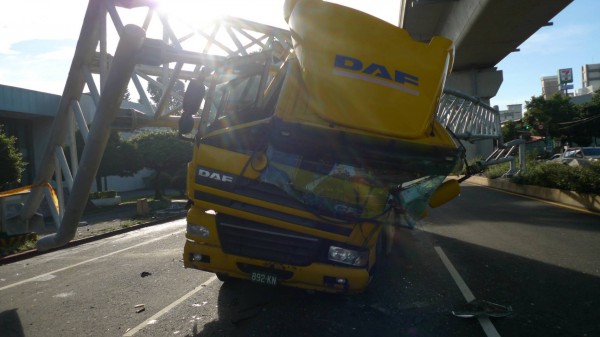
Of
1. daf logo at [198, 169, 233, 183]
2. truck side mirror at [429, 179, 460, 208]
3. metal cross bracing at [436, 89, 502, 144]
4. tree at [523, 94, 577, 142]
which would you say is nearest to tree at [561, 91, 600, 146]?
tree at [523, 94, 577, 142]

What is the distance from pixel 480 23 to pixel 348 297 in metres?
17.0

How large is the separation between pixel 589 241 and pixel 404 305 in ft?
18.1

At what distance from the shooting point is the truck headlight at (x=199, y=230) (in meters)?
5.21

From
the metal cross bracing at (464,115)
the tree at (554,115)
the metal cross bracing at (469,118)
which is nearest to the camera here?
the metal cross bracing at (469,118)

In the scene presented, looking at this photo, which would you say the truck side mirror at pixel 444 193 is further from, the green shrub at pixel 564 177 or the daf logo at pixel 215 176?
the green shrub at pixel 564 177

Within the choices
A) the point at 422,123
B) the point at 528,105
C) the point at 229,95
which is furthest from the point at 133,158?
the point at 528,105

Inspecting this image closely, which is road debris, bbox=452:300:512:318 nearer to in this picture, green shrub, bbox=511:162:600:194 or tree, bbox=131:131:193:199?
green shrub, bbox=511:162:600:194

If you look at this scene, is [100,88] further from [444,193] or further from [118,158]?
[118,158]

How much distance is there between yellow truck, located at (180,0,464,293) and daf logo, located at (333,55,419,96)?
11 mm

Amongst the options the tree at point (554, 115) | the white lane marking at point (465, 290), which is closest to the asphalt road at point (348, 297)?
the white lane marking at point (465, 290)

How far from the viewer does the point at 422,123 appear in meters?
4.89

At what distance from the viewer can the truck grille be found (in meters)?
4.91

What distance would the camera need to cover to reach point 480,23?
1958cm

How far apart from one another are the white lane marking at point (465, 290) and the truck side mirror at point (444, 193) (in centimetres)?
123
